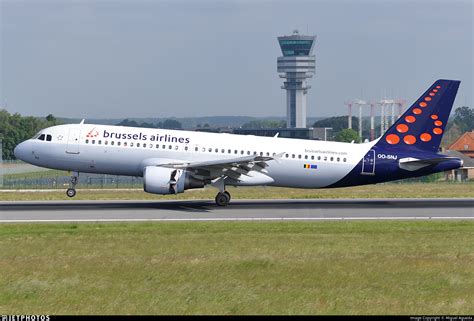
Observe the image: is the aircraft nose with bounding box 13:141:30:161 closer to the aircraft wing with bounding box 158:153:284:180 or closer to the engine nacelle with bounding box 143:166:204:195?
the engine nacelle with bounding box 143:166:204:195

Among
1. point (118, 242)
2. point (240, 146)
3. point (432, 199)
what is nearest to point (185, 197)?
point (240, 146)

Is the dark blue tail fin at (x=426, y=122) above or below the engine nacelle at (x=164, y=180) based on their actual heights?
above

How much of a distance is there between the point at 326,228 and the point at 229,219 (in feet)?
17.1

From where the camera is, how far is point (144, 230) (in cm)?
3072

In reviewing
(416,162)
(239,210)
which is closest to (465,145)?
(416,162)

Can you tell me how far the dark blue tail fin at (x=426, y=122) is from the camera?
43.4m

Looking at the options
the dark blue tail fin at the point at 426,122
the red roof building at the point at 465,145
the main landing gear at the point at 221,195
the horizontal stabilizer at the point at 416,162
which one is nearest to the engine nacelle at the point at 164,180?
the main landing gear at the point at 221,195

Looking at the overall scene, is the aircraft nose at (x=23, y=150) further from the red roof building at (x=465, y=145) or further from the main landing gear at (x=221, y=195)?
the red roof building at (x=465, y=145)

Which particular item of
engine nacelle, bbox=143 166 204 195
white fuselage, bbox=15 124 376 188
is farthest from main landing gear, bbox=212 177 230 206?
engine nacelle, bbox=143 166 204 195

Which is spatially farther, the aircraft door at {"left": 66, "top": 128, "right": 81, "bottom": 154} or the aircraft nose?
the aircraft nose

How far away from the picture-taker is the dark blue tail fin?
43.4 metres

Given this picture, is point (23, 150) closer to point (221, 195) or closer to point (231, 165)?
point (221, 195)

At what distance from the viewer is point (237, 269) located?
2239 cm

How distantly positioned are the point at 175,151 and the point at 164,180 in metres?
2.62
